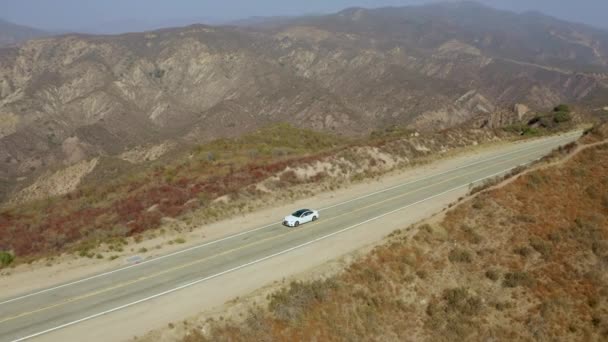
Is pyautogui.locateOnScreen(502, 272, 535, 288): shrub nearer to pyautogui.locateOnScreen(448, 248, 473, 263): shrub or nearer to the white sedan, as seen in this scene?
pyautogui.locateOnScreen(448, 248, 473, 263): shrub

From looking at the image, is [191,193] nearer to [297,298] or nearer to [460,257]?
[297,298]

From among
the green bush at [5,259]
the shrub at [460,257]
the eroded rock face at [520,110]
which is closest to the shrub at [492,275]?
the shrub at [460,257]

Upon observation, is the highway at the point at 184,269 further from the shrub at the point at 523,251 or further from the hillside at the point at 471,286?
the shrub at the point at 523,251

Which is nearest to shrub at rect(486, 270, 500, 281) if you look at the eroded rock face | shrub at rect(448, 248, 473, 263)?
shrub at rect(448, 248, 473, 263)

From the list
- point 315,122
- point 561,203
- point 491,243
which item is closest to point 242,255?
point 491,243

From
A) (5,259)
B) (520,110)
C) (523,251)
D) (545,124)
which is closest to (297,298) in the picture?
(523,251)

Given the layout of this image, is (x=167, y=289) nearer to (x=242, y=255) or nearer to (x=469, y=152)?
(x=242, y=255)
